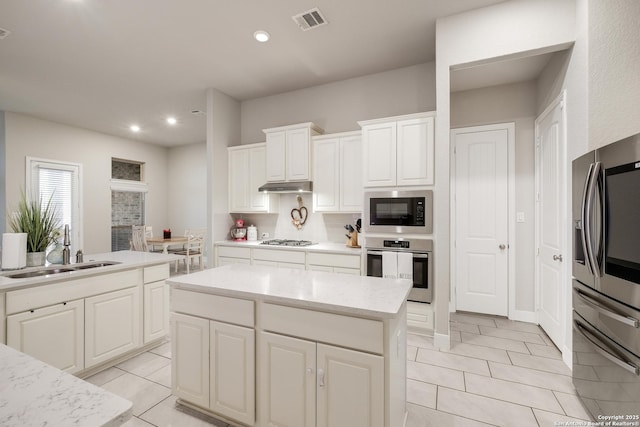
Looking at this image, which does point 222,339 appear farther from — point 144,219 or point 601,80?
point 144,219

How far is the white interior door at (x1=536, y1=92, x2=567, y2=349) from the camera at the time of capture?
8.79 feet

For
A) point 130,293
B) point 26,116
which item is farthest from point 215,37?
point 26,116

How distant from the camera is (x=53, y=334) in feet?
6.82

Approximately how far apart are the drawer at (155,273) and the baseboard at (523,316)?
13.0ft

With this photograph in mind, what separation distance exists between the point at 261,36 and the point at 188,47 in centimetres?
88

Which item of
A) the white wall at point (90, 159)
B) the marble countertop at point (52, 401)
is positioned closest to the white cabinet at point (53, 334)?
the marble countertop at point (52, 401)

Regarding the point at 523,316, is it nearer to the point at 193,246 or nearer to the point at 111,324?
the point at 111,324

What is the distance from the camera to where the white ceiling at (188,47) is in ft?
8.71

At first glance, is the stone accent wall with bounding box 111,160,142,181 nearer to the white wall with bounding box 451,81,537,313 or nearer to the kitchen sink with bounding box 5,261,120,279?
the kitchen sink with bounding box 5,261,120,279

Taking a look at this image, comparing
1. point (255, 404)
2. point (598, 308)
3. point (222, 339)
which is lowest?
point (255, 404)

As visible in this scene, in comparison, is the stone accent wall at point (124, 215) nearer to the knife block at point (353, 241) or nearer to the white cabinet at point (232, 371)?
the knife block at point (353, 241)

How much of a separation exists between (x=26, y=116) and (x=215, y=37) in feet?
15.7

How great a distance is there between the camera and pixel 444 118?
9.18 ft

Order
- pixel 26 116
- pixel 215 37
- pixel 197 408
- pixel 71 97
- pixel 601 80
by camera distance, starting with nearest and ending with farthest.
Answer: pixel 197 408, pixel 601 80, pixel 215 37, pixel 71 97, pixel 26 116
